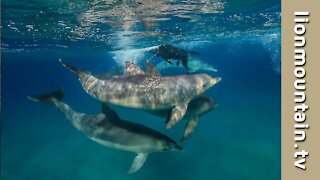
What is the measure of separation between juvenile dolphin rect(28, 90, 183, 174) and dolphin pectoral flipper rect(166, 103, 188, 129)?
182 cm

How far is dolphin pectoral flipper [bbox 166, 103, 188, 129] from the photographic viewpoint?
8552 mm

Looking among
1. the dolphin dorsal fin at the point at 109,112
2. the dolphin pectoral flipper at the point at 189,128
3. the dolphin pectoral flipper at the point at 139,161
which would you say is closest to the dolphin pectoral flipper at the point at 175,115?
the dolphin pectoral flipper at the point at 189,128

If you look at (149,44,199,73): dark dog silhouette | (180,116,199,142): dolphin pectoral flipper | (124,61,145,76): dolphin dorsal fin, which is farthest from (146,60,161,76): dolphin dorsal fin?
(149,44,199,73): dark dog silhouette

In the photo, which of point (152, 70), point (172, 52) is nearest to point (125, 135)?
point (152, 70)

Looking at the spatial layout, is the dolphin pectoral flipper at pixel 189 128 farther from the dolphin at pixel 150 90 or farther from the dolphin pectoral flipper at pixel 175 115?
the dolphin pectoral flipper at pixel 175 115

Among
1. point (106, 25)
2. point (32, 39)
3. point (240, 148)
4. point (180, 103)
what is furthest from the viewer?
point (32, 39)

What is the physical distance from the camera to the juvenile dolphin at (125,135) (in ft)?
34.9

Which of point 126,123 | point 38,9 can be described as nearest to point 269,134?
point 126,123

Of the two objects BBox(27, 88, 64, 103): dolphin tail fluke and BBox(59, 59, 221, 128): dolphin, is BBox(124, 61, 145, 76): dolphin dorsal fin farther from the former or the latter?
BBox(27, 88, 64, 103): dolphin tail fluke

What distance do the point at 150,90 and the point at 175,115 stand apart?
1.07 meters

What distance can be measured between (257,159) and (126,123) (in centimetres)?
945

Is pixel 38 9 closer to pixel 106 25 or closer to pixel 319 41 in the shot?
pixel 106 25

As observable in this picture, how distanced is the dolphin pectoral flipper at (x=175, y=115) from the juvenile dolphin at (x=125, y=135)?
5.96ft

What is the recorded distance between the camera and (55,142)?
2397 centimetres
